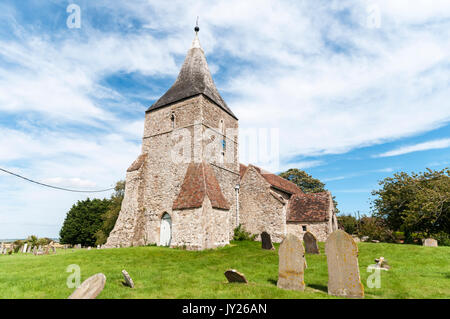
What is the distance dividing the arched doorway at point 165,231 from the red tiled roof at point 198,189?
179cm

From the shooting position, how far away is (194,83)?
63.8 ft

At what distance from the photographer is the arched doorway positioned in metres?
16.0

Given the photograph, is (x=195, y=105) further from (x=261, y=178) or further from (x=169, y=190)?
(x=261, y=178)

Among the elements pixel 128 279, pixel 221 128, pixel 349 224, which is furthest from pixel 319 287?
pixel 349 224

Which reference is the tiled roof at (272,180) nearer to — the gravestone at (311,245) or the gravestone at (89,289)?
the gravestone at (311,245)

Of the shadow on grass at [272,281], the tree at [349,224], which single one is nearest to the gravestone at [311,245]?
the shadow on grass at [272,281]

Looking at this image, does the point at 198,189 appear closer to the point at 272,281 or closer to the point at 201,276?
the point at 201,276

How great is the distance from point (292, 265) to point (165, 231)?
38.8 feet

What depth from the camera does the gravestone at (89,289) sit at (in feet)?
14.8

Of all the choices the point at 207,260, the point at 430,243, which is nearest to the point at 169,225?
the point at 207,260

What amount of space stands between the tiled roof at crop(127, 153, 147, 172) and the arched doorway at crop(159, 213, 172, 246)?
415 centimetres

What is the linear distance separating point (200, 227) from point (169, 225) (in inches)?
132

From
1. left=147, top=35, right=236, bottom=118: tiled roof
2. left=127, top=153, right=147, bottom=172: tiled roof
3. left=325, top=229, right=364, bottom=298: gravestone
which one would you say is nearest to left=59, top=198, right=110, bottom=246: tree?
left=127, top=153, right=147, bottom=172: tiled roof
